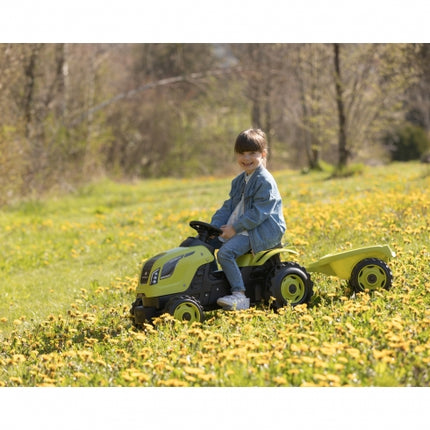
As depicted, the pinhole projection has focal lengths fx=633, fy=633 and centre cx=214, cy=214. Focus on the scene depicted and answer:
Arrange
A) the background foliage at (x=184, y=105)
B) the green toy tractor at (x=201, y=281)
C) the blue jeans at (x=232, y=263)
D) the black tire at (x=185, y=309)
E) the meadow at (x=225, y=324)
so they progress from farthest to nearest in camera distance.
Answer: the background foliage at (x=184, y=105)
the blue jeans at (x=232, y=263)
the green toy tractor at (x=201, y=281)
the black tire at (x=185, y=309)
the meadow at (x=225, y=324)

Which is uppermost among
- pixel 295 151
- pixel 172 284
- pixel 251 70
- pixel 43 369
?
pixel 251 70

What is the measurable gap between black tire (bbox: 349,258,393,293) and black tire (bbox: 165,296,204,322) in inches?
52.4

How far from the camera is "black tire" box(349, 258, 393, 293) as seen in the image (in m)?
5.14

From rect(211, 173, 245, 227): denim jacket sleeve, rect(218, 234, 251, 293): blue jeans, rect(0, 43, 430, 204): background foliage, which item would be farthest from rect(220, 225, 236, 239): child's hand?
rect(0, 43, 430, 204): background foliage

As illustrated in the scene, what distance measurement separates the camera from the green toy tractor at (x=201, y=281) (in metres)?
4.88

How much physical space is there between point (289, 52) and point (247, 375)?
70.0 feet

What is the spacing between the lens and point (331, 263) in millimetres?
5254

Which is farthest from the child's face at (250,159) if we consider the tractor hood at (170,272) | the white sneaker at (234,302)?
the white sneaker at (234,302)

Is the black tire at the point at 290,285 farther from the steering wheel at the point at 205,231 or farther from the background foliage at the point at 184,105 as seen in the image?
the background foliage at the point at 184,105

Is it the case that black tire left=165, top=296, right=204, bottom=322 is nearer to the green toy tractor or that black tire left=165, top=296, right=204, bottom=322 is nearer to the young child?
the green toy tractor

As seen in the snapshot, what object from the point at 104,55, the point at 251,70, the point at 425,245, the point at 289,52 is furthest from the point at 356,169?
the point at 425,245

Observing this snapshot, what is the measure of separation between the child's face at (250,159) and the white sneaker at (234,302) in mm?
1051

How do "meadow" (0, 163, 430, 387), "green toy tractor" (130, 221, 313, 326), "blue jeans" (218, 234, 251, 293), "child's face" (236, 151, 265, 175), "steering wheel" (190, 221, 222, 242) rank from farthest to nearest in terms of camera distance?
"child's face" (236, 151, 265, 175), "steering wheel" (190, 221, 222, 242), "blue jeans" (218, 234, 251, 293), "green toy tractor" (130, 221, 313, 326), "meadow" (0, 163, 430, 387)

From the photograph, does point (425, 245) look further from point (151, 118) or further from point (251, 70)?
point (151, 118)
